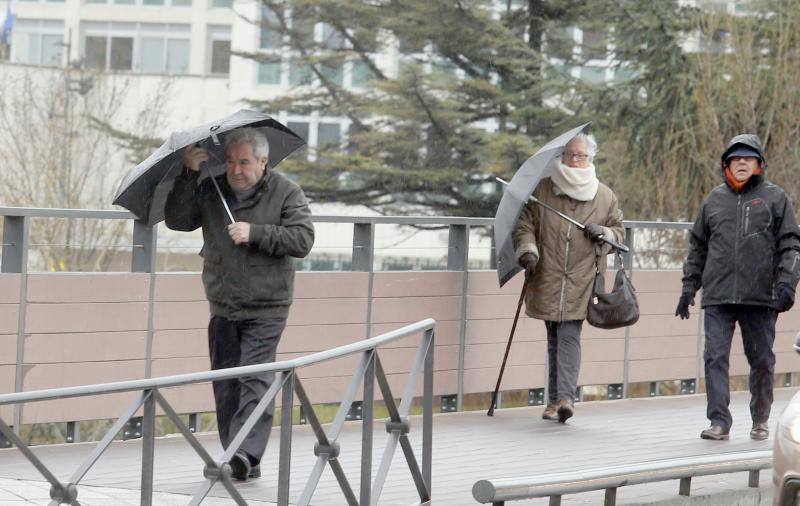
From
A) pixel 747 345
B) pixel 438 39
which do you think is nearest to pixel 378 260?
pixel 747 345

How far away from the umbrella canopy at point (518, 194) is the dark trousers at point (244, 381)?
258 centimetres

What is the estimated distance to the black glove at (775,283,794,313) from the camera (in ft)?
31.4

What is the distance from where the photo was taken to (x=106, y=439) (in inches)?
191

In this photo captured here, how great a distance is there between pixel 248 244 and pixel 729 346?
147 inches

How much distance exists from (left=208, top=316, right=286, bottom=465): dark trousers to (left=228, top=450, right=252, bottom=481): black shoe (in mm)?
35

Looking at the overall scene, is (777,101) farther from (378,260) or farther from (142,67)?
(142,67)

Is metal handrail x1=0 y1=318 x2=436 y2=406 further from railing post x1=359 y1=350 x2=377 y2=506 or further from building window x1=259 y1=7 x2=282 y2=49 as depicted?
building window x1=259 y1=7 x2=282 y2=49

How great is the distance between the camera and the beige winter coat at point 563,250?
33.7 ft

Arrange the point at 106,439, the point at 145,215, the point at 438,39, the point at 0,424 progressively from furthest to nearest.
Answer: the point at 438,39 → the point at 145,215 → the point at 106,439 → the point at 0,424

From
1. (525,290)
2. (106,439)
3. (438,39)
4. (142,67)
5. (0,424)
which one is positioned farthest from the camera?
(142,67)

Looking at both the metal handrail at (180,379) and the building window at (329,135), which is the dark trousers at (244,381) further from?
the building window at (329,135)

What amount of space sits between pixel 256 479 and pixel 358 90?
1336 inches

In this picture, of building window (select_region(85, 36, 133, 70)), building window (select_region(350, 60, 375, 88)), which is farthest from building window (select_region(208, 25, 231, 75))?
building window (select_region(350, 60, 375, 88))

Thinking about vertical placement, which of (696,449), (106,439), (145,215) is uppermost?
(145,215)
